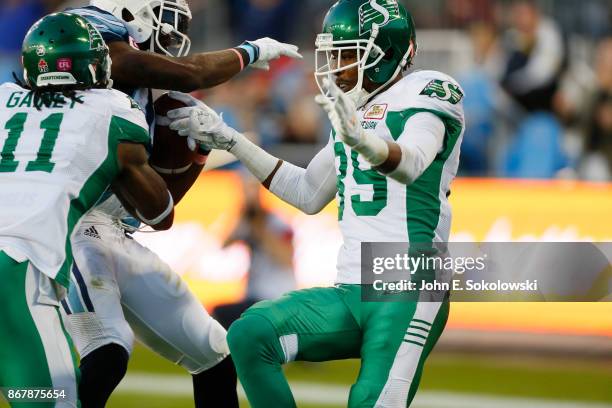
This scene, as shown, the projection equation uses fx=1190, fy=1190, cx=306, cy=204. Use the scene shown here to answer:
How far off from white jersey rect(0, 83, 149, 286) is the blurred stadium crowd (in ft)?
17.2

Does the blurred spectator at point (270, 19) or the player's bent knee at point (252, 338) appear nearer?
the player's bent knee at point (252, 338)

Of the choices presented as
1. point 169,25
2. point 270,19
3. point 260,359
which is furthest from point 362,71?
point 270,19

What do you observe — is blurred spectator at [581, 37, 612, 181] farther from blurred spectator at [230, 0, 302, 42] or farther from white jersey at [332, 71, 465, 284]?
white jersey at [332, 71, 465, 284]

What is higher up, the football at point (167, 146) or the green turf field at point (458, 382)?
the football at point (167, 146)

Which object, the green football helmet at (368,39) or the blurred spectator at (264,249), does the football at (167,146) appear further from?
the blurred spectator at (264,249)

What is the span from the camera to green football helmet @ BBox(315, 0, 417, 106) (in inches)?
163

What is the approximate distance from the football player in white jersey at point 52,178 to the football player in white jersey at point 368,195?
1.69ft

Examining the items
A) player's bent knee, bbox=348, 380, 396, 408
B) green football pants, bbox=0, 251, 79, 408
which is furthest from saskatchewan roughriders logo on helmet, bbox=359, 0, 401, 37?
green football pants, bbox=0, 251, 79, 408

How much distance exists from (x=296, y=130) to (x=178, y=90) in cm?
514

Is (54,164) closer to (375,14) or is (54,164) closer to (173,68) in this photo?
(173,68)

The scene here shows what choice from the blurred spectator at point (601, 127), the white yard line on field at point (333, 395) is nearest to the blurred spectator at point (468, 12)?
the blurred spectator at point (601, 127)

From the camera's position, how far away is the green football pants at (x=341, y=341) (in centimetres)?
377

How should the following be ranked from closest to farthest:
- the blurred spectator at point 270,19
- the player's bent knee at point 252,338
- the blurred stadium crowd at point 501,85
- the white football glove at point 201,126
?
the player's bent knee at point 252,338
the white football glove at point 201,126
the blurred stadium crowd at point 501,85
the blurred spectator at point 270,19

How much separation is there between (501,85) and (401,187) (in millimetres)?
5566
